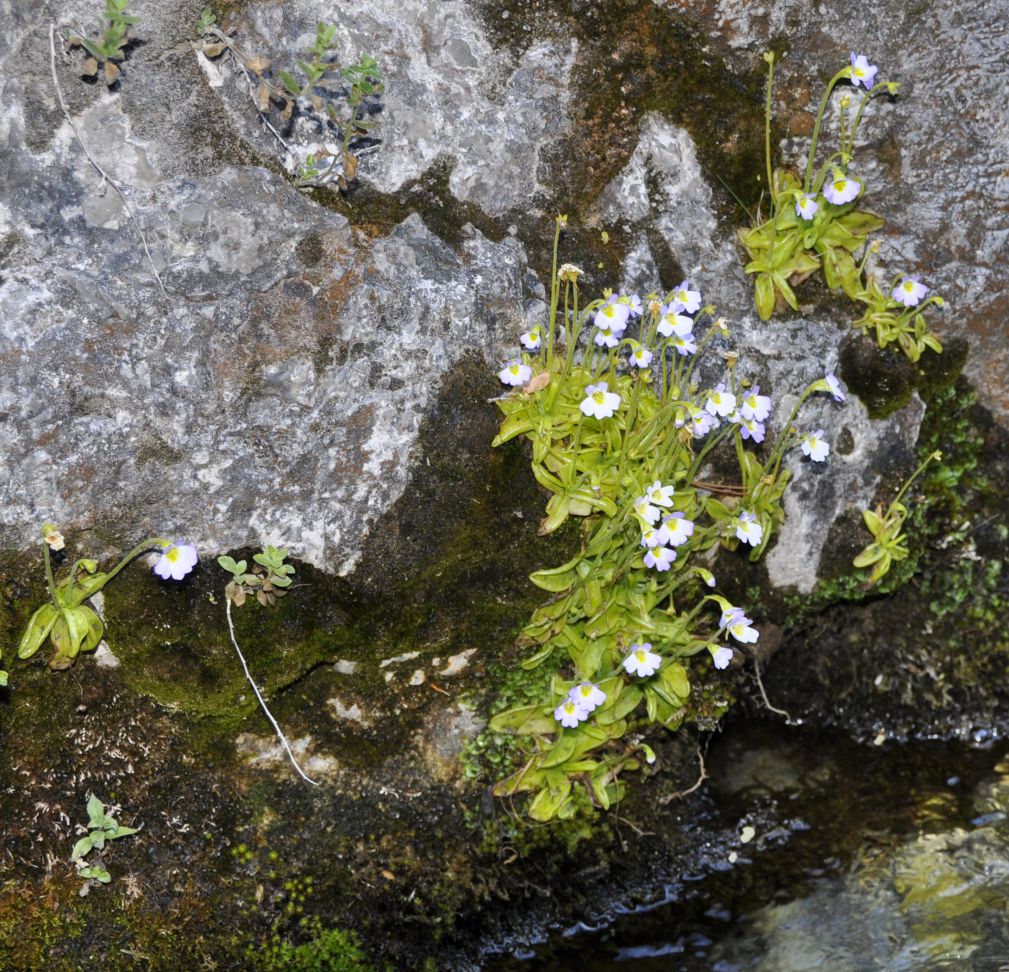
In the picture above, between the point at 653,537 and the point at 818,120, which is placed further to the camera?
the point at 818,120

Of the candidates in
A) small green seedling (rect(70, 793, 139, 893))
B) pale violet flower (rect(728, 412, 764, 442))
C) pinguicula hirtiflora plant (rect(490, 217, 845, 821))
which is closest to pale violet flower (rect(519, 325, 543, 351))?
pinguicula hirtiflora plant (rect(490, 217, 845, 821))

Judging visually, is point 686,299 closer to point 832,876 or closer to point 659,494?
point 659,494

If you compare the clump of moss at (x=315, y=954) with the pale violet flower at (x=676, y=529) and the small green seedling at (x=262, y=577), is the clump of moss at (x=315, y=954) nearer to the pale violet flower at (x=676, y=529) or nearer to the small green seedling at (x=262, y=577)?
the small green seedling at (x=262, y=577)

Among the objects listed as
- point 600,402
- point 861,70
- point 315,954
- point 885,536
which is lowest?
point 315,954

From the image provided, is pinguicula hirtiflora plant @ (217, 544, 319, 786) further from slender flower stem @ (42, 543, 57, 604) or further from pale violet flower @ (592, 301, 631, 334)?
pale violet flower @ (592, 301, 631, 334)

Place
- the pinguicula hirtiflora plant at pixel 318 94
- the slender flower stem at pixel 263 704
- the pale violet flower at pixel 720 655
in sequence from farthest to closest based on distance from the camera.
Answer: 1. the pale violet flower at pixel 720 655
2. the slender flower stem at pixel 263 704
3. the pinguicula hirtiflora plant at pixel 318 94

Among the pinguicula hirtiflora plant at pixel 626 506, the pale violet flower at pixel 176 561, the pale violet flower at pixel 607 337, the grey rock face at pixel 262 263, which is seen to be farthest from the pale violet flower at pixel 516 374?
the pale violet flower at pixel 176 561

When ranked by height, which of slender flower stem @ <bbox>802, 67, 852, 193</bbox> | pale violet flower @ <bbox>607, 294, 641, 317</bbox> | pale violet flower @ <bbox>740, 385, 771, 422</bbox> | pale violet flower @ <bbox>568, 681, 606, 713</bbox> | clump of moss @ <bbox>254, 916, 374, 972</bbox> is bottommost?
clump of moss @ <bbox>254, 916, 374, 972</bbox>

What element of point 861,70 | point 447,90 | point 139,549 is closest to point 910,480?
point 861,70
